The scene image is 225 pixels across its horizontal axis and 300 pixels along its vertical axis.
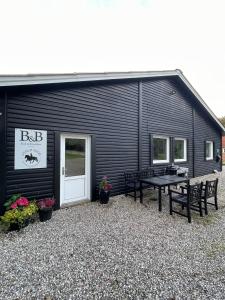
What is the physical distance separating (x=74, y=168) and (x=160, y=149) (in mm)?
4472

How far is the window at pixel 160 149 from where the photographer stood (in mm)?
7820

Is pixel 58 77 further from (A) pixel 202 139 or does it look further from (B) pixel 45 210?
(A) pixel 202 139

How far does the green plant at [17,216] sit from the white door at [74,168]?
1268mm

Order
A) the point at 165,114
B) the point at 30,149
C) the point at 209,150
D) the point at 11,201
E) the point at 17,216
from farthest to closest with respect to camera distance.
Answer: the point at 209,150
the point at 165,114
the point at 30,149
the point at 11,201
the point at 17,216

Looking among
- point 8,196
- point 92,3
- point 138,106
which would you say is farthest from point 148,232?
point 92,3

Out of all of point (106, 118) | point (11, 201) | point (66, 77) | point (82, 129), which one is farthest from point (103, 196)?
point (66, 77)

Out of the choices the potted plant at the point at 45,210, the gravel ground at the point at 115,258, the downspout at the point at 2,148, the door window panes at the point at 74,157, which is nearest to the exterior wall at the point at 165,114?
the door window panes at the point at 74,157

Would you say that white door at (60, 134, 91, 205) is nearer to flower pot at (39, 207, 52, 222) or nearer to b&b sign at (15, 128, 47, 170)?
b&b sign at (15, 128, 47, 170)

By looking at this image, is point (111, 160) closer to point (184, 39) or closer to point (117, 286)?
point (117, 286)

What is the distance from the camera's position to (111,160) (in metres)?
6.14

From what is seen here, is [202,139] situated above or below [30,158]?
above

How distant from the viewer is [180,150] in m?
9.41

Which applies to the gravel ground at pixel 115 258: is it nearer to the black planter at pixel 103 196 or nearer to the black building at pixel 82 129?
the black planter at pixel 103 196

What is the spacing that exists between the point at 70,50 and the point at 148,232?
893cm
